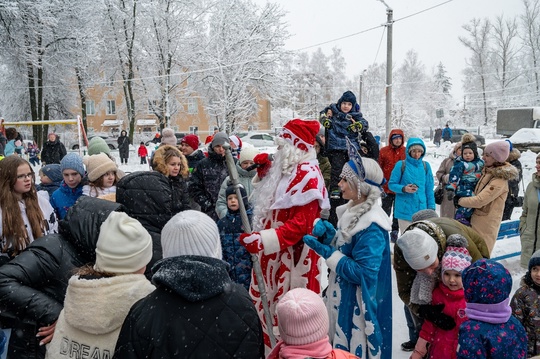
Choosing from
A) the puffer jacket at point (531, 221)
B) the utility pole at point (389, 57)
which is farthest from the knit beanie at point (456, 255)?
the utility pole at point (389, 57)

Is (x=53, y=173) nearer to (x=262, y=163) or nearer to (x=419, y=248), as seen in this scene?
(x=262, y=163)

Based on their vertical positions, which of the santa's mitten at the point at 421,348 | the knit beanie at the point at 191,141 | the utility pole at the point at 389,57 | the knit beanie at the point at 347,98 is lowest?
the santa's mitten at the point at 421,348

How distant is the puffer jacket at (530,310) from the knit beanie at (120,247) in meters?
2.68

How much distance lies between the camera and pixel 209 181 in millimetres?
6016

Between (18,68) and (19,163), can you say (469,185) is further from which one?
(18,68)

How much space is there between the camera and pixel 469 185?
19.5 ft

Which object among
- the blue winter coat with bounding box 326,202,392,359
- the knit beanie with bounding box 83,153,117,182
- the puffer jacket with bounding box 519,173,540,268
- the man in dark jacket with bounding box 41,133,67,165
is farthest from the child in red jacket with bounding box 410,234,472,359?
the man in dark jacket with bounding box 41,133,67,165

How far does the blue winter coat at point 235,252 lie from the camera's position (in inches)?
180

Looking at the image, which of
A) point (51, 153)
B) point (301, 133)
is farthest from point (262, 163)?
point (51, 153)

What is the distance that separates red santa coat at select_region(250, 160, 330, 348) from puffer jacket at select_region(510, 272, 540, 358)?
146cm

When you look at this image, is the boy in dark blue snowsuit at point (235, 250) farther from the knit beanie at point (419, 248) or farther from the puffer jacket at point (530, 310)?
the puffer jacket at point (530, 310)

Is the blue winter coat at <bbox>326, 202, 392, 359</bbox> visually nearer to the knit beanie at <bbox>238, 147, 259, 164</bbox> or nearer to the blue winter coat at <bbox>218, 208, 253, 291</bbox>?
the blue winter coat at <bbox>218, 208, 253, 291</bbox>

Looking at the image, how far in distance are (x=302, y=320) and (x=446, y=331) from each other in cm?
162

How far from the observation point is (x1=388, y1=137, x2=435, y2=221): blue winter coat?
646 cm
